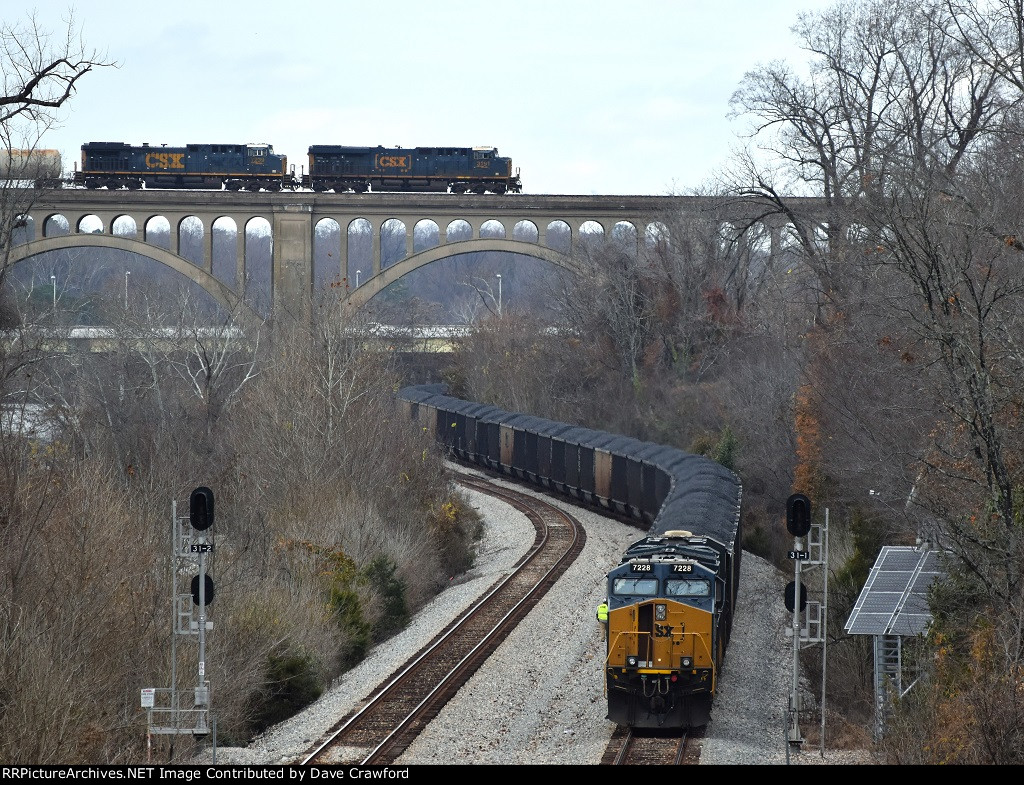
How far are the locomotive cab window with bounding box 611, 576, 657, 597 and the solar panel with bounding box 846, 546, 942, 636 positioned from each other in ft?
9.42

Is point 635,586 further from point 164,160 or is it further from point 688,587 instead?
point 164,160

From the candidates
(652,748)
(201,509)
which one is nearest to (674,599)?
(652,748)

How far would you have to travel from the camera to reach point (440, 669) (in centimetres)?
2042

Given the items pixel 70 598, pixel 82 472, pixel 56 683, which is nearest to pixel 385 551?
pixel 82 472

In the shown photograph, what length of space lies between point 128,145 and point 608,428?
100.0 feet

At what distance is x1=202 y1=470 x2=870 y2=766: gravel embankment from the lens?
624 inches

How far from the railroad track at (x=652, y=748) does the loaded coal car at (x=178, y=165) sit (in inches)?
2057

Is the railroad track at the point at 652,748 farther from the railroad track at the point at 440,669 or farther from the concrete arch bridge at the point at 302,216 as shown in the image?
the concrete arch bridge at the point at 302,216

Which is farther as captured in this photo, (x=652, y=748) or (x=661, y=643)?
(x=661, y=643)

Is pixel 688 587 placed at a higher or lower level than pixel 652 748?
higher

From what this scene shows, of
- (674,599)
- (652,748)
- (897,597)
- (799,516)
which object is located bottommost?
(652,748)

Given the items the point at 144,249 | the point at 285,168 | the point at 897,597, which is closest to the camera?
the point at 897,597

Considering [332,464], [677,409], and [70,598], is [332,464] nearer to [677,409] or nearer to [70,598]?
[70,598]

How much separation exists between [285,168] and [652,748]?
2115 inches
